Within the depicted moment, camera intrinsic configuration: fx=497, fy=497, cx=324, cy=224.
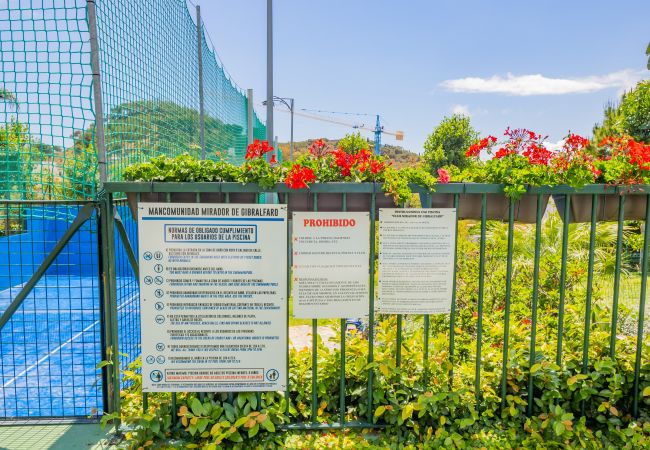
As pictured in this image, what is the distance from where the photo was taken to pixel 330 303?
11.8 ft

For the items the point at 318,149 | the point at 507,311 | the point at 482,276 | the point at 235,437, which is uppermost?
the point at 318,149

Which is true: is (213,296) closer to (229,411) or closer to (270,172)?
(229,411)

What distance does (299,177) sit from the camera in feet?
10.9

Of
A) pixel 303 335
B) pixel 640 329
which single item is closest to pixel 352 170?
pixel 640 329

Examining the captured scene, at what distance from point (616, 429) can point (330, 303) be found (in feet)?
7.49

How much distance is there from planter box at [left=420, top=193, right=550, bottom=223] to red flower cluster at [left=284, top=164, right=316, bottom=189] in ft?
3.06

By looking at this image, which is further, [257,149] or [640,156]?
[640,156]

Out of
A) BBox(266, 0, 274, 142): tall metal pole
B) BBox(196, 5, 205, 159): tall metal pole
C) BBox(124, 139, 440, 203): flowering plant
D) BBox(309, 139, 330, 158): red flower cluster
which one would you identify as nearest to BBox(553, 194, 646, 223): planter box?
BBox(124, 139, 440, 203): flowering plant

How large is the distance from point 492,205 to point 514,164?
338 mm

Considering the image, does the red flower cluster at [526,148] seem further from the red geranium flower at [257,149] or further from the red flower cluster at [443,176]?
the red geranium flower at [257,149]

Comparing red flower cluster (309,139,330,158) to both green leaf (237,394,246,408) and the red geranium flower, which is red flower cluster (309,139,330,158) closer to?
the red geranium flower

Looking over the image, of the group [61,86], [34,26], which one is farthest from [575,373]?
[34,26]

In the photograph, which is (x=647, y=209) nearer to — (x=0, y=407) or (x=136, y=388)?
(x=136, y=388)

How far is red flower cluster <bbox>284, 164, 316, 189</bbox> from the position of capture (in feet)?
10.9
